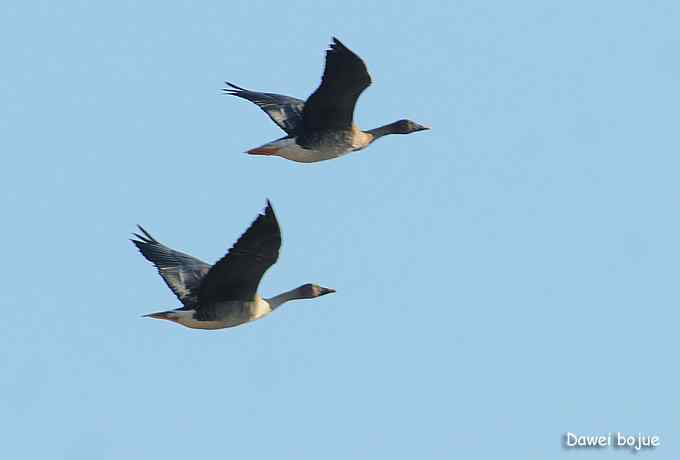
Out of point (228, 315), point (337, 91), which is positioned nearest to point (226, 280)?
point (228, 315)

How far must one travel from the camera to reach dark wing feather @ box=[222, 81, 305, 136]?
27.1 m

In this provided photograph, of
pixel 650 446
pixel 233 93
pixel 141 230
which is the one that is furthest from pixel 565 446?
pixel 233 93

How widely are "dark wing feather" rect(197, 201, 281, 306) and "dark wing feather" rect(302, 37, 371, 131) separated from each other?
3632mm

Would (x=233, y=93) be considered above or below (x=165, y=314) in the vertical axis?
above

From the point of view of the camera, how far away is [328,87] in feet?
81.3

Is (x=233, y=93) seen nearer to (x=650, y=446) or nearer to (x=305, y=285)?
(x=305, y=285)

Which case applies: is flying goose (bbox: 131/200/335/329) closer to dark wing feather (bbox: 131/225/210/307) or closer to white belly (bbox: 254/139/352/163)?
dark wing feather (bbox: 131/225/210/307)

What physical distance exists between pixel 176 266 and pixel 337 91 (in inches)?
141

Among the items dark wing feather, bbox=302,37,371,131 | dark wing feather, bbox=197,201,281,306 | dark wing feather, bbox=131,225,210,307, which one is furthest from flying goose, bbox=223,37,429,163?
dark wing feather, bbox=197,201,281,306

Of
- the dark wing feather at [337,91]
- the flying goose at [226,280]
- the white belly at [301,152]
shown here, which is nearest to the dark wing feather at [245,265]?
the flying goose at [226,280]

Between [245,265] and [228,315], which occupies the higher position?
[245,265]

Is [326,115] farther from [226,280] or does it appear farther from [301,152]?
[226,280]

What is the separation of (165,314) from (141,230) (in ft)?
10.3

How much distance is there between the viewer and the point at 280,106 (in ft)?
90.3
